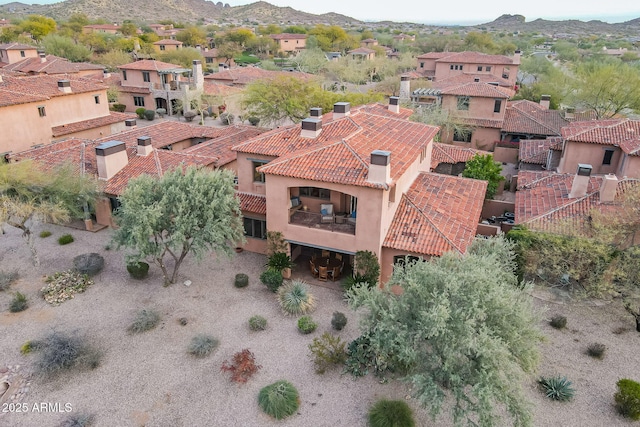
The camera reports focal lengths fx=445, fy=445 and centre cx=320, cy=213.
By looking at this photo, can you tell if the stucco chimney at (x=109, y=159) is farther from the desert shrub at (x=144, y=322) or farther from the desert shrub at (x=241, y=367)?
the desert shrub at (x=241, y=367)

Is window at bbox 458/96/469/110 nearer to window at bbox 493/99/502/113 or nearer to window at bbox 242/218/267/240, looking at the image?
window at bbox 493/99/502/113

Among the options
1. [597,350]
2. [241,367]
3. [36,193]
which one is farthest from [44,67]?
[597,350]

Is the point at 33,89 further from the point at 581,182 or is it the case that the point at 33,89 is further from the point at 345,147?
the point at 581,182

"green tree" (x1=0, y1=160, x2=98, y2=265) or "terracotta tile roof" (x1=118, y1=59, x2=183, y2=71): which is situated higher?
"terracotta tile roof" (x1=118, y1=59, x2=183, y2=71)

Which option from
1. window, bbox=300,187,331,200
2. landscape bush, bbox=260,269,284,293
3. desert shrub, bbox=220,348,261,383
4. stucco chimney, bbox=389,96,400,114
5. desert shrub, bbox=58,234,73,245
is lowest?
desert shrub, bbox=220,348,261,383

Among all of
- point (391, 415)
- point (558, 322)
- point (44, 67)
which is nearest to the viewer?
point (391, 415)

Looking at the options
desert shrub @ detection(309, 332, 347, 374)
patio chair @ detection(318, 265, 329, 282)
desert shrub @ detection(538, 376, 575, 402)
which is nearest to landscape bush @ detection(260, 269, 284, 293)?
patio chair @ detection(318, 265, 329, 282)

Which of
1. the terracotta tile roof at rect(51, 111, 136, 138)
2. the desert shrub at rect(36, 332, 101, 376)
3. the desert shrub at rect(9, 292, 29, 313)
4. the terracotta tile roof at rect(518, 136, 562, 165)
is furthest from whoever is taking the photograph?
the terracotta tile roof at rect(51, 111, 136, 138)
